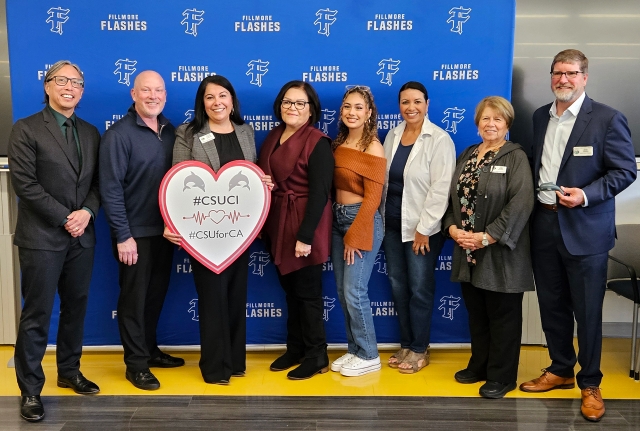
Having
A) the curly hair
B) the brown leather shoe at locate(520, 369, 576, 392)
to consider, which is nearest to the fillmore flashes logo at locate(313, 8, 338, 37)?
the curly hair

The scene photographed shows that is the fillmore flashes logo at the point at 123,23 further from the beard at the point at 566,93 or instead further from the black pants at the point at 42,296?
the beard at the point at 566,93

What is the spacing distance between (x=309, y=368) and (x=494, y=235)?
1.27 m

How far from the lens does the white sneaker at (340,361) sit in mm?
3381

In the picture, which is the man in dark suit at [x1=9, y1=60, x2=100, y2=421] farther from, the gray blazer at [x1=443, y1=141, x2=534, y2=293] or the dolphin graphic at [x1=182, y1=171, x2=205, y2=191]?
the gray blazer at [x1=443, y1=141, x2=534, y2=293]

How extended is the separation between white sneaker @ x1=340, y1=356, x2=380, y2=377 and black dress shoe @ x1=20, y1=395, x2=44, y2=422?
5.16 ft

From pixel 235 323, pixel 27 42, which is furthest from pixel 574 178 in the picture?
pixel 27 42

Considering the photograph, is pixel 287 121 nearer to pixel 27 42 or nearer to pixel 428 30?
pixel 428 30

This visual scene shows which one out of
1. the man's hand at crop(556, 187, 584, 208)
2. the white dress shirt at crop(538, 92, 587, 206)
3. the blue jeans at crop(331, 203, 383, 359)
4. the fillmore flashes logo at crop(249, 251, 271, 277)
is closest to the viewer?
the man's hand at crop(556, 187, 584, 208)

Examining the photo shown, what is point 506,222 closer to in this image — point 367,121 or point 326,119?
point 367,121

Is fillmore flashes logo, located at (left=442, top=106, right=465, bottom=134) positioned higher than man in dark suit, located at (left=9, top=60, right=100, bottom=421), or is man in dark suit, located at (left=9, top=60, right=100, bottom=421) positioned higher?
fillmore flashes logo, located at (left=442, top=106, right=465, bottom=134)

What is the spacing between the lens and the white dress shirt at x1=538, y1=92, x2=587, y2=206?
9.37 feet

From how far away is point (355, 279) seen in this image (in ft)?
10.7

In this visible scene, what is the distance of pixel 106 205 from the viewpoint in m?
2.95

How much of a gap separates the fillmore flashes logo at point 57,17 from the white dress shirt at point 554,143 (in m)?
Answer: 2.82
